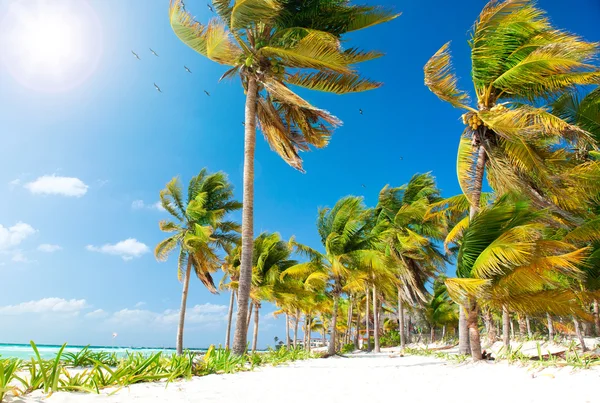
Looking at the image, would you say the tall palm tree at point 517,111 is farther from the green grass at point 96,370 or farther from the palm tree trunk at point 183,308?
the palm tree trunk at point 183,308

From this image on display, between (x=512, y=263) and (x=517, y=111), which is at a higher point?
(x=517, y=111)

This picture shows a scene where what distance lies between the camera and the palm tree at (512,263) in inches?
291

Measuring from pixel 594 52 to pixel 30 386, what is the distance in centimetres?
1258

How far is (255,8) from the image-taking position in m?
10.9

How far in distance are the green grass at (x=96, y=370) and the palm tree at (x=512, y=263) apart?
517 centimetres

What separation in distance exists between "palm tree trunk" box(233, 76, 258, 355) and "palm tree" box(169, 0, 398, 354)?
0.03 m

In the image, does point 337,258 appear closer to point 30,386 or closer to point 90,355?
point 90,355

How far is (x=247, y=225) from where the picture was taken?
11.2 m

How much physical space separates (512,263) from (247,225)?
6.76 metres

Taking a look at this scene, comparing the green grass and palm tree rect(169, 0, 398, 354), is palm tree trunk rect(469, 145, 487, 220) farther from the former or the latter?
the green grass

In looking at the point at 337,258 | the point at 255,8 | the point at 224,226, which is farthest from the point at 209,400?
the point at 224,226

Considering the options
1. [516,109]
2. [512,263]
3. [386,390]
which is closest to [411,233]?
[516,109]

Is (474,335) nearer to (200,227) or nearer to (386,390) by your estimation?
(386,390)

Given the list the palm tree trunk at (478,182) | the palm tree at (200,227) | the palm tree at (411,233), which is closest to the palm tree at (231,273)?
the palm tree at (200,227)
